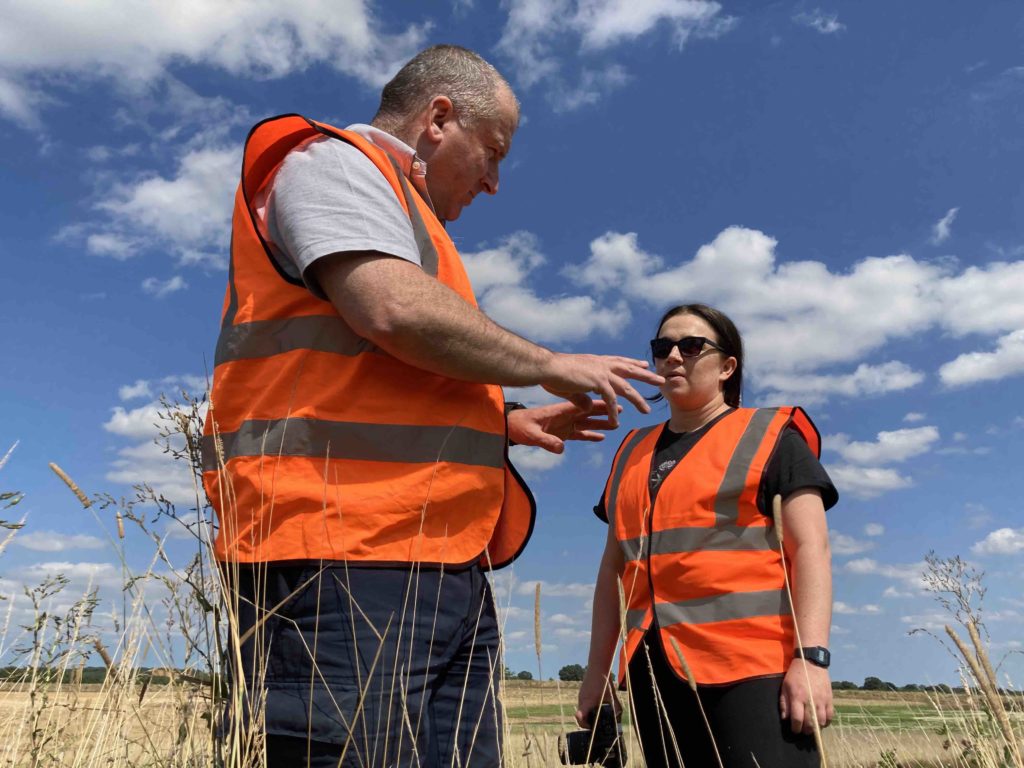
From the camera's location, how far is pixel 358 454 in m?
1.93

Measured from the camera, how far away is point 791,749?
9.32ft

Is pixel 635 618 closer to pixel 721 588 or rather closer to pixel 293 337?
pixel 721 588

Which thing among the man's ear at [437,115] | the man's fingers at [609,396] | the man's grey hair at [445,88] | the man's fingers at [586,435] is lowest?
the man's fingers at [609,396]

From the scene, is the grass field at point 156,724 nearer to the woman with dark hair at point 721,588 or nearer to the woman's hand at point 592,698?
the woman's hand at point 592,698

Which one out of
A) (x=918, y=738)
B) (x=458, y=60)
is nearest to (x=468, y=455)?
(x=458, y=60)

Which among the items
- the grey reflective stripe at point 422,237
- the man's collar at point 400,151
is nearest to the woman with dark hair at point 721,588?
the grey reflective stripe at point 422,237

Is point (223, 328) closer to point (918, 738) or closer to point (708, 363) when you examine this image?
point (708, 363)

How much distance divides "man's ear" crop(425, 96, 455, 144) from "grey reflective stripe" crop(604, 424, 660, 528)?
1.82 meters

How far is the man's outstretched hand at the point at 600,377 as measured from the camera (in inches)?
81.6

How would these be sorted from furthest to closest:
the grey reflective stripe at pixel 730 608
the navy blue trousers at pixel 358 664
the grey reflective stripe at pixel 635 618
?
the grey reflective stripe at pixel 635 618, the grey reflective stripe at pixel 730 608, the navy blue trousers at pixel 358 664

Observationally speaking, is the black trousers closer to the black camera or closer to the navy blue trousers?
the black camera

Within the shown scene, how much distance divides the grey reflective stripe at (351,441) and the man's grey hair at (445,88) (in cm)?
106

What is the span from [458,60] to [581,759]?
2473 mm

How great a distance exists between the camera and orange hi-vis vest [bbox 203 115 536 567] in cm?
189
